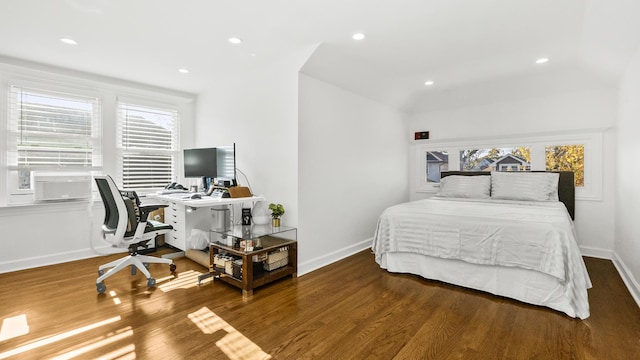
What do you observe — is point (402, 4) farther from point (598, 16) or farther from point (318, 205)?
point (318, 205)

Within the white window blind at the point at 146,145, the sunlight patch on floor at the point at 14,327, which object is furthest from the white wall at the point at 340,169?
the white window blind at the point at 146,145

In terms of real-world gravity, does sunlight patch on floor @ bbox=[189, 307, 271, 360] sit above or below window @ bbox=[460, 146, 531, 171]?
below

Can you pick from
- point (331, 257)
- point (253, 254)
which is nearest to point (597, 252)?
point (331, 257)

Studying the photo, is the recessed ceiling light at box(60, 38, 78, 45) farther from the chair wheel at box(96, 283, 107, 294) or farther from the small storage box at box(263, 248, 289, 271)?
the small storage box at box(263, 248, 289, 271)

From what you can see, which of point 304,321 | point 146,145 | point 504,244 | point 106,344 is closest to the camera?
point 106,344

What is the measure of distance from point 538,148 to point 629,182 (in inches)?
60.5

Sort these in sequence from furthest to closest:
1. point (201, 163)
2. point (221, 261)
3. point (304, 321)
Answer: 1. point (201, 163)
2. point (221, 261)
3. point (304, 321)

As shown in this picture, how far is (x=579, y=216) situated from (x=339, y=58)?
3.73 meters

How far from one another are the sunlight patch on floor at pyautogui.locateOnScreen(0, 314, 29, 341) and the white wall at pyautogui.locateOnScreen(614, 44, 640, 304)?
4.65 metres

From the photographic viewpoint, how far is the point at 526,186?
3.82 metres

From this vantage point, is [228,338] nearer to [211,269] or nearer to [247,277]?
[247,277]

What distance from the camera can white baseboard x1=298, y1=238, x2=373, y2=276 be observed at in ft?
10.6

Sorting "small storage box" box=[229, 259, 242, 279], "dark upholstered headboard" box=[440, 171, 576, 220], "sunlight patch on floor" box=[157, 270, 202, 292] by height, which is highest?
"dark upholstered headboard" box=[440, 171, 576, 220]

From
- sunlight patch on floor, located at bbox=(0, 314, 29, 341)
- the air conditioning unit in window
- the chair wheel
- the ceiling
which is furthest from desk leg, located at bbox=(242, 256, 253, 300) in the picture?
the air conditioning unit in window
